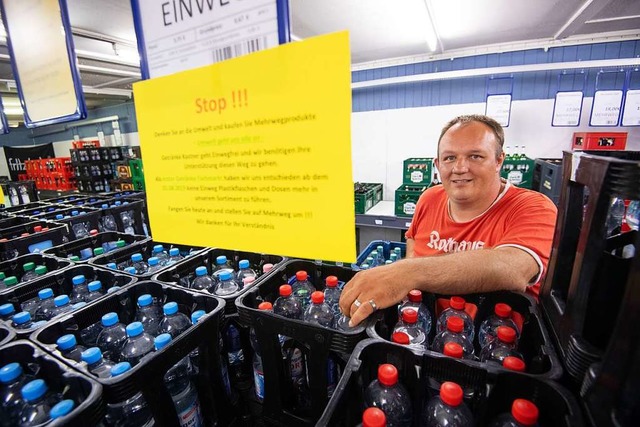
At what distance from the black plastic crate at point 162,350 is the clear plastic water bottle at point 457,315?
743 mm

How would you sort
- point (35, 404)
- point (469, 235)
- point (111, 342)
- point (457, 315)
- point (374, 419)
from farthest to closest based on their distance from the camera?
point (469, 235) → point (111, 342) → point (457, 315) → point (35, 404) → point (374, 419)

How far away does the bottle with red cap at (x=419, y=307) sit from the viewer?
1.00m

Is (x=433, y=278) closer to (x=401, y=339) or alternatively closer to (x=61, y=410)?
(x=401, y=339)

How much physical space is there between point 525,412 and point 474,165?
129cm

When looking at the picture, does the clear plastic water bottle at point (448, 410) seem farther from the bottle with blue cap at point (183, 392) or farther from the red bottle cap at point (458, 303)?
the bottle with blue cap at point (183, 392)

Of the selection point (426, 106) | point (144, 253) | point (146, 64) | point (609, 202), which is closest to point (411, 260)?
point (609, 202)

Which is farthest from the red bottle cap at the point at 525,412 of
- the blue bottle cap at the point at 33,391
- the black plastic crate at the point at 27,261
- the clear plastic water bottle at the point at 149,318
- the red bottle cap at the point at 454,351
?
the black plastic crate at the point at 27,261

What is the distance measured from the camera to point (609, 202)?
55cm

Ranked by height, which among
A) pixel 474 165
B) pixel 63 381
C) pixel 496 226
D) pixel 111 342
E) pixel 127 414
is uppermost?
pixel 474 165

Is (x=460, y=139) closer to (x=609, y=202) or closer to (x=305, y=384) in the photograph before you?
(x=609, y=202)

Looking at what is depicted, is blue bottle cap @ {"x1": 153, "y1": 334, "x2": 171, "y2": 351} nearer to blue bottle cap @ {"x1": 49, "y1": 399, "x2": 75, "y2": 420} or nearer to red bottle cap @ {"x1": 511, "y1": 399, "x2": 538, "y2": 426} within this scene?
blue bottle cap @ {"x1": 49, "y1": 399, "x2": 75, "y2": 420}

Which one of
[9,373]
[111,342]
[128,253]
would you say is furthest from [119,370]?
[128,253]

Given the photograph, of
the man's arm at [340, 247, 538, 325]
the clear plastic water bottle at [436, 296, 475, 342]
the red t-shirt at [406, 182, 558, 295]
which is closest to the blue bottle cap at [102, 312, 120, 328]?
the man's arm at [340, 247, 538, 325]

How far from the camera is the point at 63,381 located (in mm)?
767
